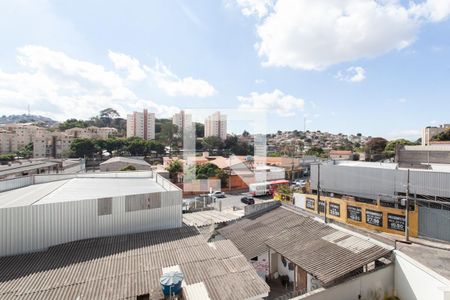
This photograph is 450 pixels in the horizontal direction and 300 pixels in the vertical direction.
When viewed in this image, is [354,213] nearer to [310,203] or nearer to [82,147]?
[310,203]

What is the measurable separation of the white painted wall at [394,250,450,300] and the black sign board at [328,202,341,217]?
899 centimetres

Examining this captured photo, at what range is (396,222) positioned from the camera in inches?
526

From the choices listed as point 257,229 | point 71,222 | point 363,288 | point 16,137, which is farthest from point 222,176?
point 16,137

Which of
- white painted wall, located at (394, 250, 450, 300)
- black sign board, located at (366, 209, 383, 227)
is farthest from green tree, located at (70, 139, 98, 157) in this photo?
white painted wall, located at (394, 250, 450, 300)

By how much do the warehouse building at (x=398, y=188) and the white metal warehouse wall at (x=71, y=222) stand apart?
447 inches

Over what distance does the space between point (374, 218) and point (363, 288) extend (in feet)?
28.6

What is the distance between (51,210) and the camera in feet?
25.3

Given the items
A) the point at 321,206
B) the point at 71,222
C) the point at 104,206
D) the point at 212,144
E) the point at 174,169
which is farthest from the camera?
the point at 212,144

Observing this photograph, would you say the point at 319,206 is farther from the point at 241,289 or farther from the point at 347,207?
the point at 241,289

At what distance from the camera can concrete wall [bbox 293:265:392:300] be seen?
20.9ft

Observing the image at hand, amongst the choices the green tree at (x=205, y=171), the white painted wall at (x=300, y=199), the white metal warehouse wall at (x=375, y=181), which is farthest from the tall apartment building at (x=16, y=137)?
the white metal warehouse wall at (x=375, y=181)

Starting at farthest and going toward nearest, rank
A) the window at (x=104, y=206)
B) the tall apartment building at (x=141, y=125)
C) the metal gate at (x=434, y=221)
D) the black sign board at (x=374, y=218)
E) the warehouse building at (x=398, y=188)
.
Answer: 1. the tall apartment building at (x=141, y=125)
2. the black sign board at (x=374, y=218)
3. the warehouse building at (x=398, y=188)
4. the metal gate at (x=434, y=221)
5. the window at (x=104, y=206)

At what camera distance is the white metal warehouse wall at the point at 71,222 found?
7.16 m

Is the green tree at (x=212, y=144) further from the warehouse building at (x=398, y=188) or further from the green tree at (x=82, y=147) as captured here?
the warehouse building at (x=398, y=188)
